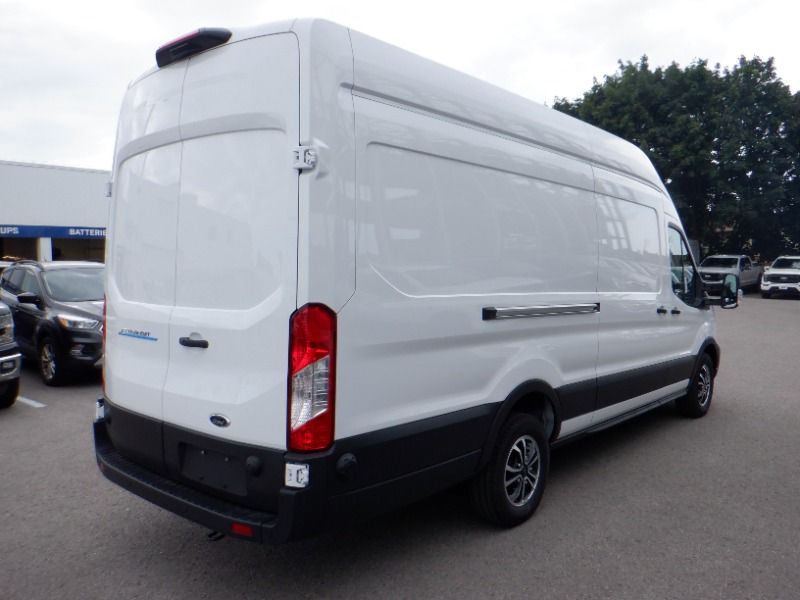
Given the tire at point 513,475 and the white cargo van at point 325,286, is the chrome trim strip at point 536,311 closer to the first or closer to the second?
the white cargo van at point 325,286

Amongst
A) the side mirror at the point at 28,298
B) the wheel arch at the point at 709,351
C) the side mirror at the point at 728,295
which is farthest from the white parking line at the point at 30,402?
the side mirror at the point at 728,295

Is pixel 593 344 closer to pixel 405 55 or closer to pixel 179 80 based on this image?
pixel 405 55

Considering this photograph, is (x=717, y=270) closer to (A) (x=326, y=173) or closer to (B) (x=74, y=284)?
(B) (x=74, y=284)

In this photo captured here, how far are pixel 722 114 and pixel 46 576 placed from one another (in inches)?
1286

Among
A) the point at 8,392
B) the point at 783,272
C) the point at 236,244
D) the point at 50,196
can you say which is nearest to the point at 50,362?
the point at 8,392

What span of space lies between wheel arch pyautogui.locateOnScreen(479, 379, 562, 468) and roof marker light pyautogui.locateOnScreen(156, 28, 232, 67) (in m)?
2.40

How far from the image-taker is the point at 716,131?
97.5 ft

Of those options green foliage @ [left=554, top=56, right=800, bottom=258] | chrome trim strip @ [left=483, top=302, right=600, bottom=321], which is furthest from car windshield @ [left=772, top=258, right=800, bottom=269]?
chrome trim strip @ [left=483, top=302, right=600, bottom=321]

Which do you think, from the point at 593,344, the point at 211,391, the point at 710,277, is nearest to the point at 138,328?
the point at 211,391

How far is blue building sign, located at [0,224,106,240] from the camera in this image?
96.5 feet

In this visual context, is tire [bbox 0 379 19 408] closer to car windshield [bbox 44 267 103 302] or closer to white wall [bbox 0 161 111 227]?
car windshield [bbox 44 267 103 302]

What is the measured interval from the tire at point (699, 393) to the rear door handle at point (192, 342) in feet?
16.7

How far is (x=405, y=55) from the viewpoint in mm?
3281

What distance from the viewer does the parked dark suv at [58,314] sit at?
8.16 meters
